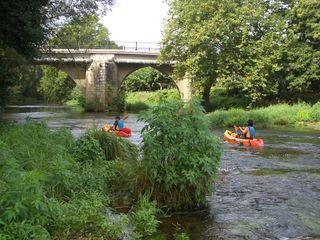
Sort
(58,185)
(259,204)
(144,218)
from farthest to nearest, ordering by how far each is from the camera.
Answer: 1. (259,204)
2. (58,185)
3. (144,218)

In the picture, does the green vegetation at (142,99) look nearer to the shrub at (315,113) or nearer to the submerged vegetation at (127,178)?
the shrub at (315,113)

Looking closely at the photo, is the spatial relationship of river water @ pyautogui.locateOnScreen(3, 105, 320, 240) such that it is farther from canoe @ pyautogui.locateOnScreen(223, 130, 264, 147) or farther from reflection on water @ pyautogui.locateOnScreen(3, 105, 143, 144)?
reflection on water @ pyautogui.locateOnScreen(3, 105, 143, 144)

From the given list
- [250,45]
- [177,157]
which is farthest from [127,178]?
[250,45]

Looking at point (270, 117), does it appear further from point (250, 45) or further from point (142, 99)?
point (142, 99)

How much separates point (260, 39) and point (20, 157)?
26981 mm

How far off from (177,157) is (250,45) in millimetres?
25299

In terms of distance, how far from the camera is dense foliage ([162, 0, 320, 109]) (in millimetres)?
30453

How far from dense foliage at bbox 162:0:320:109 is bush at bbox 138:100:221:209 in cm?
2327

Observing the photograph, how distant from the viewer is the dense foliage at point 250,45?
30.5m

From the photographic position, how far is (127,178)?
810 cm

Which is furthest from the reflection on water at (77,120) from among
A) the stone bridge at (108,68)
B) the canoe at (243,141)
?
the stone bridge at (108,68)

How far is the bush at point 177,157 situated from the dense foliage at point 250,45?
23266 mm

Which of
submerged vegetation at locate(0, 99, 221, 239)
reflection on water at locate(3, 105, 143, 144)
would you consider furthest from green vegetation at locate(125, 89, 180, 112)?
submerged vegetation at locate(0, 99, 221, 239)

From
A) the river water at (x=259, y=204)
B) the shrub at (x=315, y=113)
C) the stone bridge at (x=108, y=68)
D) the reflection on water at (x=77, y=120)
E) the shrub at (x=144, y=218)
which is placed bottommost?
the reflection on water at (x=77, y=120)
